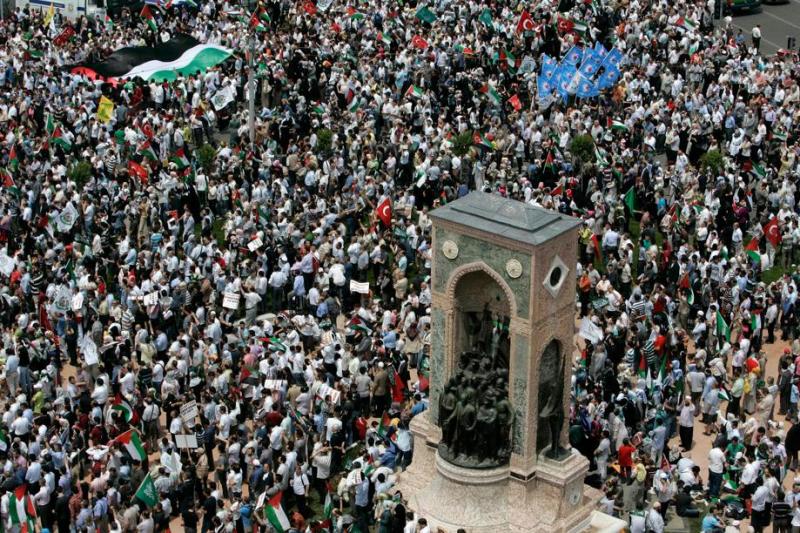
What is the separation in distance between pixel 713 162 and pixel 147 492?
68.1 feet

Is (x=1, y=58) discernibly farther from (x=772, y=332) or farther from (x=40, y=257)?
(x=772, y=332)

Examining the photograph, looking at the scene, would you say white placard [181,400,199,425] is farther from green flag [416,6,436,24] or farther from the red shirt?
green flag [416,6,436,24]

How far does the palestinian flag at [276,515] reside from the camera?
35812 millimetres

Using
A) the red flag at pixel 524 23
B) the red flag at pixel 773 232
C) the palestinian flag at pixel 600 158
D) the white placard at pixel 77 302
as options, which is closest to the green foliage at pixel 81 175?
the white placard at pixel 77 302

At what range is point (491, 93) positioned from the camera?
55.4 m

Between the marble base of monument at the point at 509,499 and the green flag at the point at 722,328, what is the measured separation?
883 cm

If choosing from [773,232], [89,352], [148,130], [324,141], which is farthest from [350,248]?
[773,232]

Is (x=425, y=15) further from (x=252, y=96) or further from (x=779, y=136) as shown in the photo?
(x=779, y=136)

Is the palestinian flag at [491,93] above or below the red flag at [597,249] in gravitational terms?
above

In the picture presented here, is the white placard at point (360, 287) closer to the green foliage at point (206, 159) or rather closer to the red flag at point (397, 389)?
the red flag at point (397, 389)

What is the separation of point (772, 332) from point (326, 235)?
36.3 ft

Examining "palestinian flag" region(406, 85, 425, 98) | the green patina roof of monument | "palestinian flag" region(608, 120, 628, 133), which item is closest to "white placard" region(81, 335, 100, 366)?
the green patina roof of monument

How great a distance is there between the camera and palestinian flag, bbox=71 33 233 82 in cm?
5725

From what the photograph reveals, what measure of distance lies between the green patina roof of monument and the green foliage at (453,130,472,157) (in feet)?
55.6
